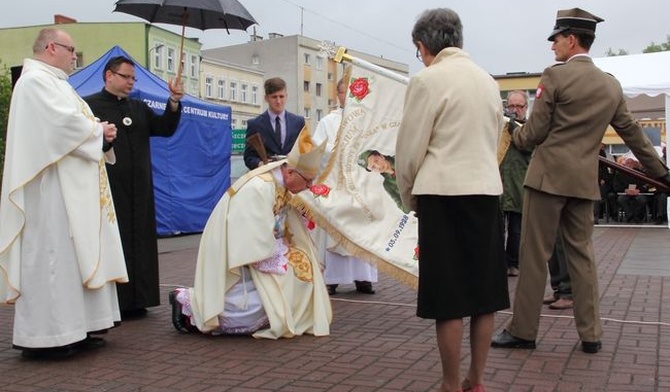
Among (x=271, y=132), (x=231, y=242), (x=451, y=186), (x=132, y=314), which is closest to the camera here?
(x=451, y=186)

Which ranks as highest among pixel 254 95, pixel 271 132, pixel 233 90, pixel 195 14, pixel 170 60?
pixel 170 60

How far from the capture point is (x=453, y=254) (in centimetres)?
359

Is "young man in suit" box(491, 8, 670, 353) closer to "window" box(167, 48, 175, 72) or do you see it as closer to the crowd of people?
the crowd of people

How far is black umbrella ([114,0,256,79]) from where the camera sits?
596 cm

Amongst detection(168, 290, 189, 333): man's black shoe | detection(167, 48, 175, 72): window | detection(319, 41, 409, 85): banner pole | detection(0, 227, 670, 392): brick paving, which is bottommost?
detection(0, 227, 670, 392): brick paving

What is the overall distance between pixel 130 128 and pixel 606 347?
12.5 ft

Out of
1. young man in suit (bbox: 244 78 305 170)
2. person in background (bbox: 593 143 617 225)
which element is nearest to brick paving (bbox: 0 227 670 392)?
young man in suit (bbox: 244 78 305 170)

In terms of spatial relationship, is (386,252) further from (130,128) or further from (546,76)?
(130,128)

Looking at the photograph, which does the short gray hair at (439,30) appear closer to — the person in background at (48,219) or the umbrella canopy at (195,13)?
the person in background at (48,219)

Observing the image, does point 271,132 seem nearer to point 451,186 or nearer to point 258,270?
point 258,270

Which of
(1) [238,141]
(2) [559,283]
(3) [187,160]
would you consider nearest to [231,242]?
(2) [559,283]

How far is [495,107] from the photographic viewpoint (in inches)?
145

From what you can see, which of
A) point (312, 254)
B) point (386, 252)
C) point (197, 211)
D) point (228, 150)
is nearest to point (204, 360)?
point (312, 254)

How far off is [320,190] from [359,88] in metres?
0.95
